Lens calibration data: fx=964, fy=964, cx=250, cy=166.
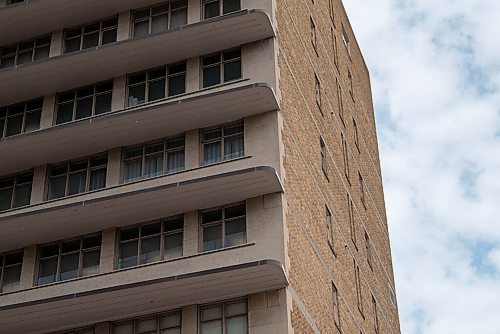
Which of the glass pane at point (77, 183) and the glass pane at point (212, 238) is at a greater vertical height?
the glass pane at point (77, 183)

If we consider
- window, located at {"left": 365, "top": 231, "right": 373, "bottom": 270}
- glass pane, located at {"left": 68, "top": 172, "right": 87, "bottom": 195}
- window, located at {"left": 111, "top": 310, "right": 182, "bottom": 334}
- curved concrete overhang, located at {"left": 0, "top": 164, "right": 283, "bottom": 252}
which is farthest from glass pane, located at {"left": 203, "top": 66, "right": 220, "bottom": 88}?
window, located at {"left": 365, "top": 231, "right": 373, "bottom": 270}

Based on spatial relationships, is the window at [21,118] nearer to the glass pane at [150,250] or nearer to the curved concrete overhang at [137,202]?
the curved concrete overhang at [137,202]

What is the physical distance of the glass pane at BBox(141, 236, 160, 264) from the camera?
102 ft

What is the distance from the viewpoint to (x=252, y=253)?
2942 cm

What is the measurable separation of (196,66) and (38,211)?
24.3 ft

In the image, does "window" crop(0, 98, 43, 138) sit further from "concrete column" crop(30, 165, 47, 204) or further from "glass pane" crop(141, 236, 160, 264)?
"glass pane" crop(141, 236, 160, 264)

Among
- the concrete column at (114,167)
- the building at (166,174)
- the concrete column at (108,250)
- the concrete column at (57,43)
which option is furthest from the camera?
the concrete column at (57,43)

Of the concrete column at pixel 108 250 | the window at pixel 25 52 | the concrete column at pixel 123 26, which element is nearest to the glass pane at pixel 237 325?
the concrete column at pixel 108 250

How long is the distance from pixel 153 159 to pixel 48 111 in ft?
16.7

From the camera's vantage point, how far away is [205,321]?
2948cm

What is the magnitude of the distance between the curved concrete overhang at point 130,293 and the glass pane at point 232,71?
6561 mm

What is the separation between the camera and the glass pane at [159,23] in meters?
35.3

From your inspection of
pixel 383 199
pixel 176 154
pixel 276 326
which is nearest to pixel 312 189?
pixel 176 154

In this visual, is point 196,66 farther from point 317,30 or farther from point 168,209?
point 317,30
